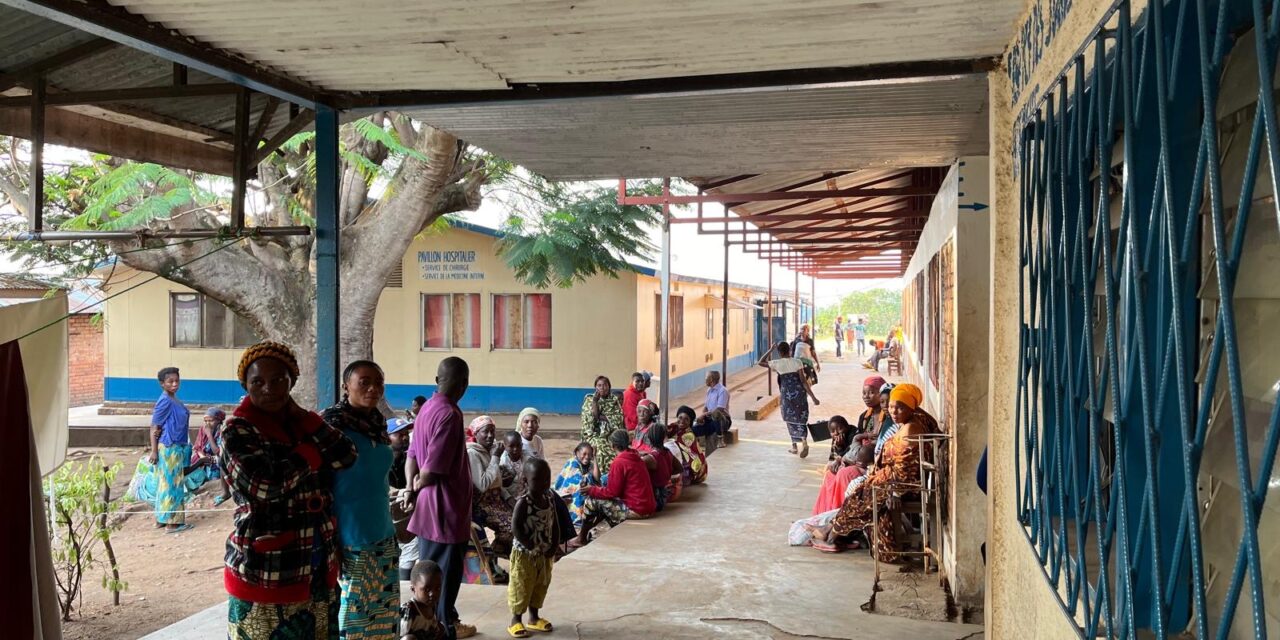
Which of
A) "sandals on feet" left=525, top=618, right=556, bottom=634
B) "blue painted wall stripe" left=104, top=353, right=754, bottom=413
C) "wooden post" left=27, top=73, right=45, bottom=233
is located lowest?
"sandals on feet" left=525, top=618, right=556, bottom=634

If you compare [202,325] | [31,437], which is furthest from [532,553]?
[202,325]

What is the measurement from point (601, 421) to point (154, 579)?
4.37m

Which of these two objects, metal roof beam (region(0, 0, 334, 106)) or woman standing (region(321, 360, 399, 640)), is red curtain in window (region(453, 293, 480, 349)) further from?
woman standing (region(321, 360, 399, 640))

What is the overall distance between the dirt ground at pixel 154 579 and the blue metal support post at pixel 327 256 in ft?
10.6

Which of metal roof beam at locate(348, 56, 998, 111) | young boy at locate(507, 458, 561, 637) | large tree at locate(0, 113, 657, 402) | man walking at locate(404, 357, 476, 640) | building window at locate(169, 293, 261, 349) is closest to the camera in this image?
metal roof beam at locate(348, 56, 998, 111)

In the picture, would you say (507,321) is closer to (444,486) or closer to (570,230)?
(570,230)

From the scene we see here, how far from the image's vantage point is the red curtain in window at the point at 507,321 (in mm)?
17953

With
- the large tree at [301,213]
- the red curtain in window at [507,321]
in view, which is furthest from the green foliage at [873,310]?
the large tree at [301,213]

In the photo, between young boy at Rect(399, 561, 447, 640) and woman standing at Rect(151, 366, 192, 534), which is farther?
woman standing at Rect(151, 366, 192, 534)

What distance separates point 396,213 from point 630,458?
20.0 feet

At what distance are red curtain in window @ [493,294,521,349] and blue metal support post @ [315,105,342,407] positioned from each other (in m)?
13.2

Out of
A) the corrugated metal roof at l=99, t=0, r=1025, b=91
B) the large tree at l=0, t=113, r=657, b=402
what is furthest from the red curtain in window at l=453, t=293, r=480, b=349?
the corrugated metal roof at l=99, t=0, r=1025, b=91

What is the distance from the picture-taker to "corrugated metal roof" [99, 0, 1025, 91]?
3197 millimetres

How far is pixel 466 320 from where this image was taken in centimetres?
1819
